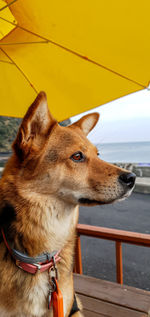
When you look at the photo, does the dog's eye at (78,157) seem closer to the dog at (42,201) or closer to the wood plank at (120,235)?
the dog at (42,201)

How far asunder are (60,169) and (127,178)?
0.37 metres

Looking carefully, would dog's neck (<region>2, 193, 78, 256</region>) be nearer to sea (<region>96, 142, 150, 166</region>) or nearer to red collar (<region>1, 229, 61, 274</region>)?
red collar (<region>1, 229, 61, 274</region>)

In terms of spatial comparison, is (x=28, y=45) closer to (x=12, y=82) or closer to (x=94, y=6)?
(x=12, y=82)

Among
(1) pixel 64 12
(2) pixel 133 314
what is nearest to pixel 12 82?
(1) pixel 64 12

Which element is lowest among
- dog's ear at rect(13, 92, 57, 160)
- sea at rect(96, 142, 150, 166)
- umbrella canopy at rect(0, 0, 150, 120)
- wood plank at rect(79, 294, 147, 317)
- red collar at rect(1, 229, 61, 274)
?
sea at rect(96, 142, 150, 166)

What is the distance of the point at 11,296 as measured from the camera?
1.03 metres

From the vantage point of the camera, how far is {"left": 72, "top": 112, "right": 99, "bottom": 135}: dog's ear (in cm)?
151

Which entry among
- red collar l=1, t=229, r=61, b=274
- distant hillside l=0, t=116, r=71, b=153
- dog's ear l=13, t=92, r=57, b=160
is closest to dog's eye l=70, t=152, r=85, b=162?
dog's ear l=13, t=92, r=57, b=160

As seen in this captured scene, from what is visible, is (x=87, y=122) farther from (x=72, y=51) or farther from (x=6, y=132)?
(x=6, y=132)

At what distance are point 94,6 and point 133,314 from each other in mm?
2316

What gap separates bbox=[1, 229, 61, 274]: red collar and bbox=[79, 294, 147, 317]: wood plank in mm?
811

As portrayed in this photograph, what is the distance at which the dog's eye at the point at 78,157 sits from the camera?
3.90 feet

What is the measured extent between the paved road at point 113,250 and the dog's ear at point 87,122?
174 centimetres

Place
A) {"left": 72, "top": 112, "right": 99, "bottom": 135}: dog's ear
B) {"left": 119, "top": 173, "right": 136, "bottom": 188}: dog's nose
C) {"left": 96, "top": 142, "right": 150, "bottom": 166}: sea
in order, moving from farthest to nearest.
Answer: {"left": 96, "top": 142, "right": 150, "bottom": 166}: sea
{"left": 72, "top": 112, "right": 99, "bottom": 135}: dog's ear
{"left": 119, "top": 173, "right": 136, "bottom": 188}: dog's nose
